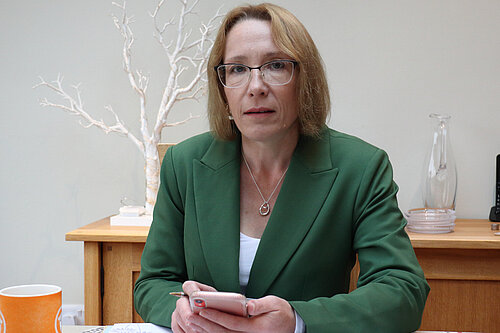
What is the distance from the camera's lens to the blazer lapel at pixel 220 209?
1238 mm

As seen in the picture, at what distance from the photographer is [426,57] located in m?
2.35

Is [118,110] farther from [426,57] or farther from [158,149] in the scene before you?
[426,57]

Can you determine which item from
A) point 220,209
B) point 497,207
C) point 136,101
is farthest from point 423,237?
point 136,101

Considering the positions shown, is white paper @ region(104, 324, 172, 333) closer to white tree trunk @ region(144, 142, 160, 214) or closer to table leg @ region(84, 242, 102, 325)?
table leg @ region(84, 242, 102, 325)

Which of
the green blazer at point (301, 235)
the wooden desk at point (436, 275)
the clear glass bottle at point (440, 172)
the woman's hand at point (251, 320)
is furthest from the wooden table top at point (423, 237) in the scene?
the woman's hand at point (251, 320)

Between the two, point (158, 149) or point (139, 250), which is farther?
point (158, 149)

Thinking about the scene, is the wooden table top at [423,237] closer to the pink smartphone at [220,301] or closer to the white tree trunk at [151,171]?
the white tree trunk at [151,171]

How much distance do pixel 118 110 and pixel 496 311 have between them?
1.82 metres

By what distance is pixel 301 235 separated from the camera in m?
1.23

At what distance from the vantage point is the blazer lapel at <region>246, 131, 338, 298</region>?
47.9 inches

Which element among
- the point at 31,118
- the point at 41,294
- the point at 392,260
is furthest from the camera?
the point at 31,118

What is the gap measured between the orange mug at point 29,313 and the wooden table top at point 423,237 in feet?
3.51

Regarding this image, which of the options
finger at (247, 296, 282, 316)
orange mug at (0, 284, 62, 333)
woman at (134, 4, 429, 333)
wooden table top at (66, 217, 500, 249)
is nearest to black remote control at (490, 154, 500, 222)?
wooden table top at (66, 217, 500, 249)

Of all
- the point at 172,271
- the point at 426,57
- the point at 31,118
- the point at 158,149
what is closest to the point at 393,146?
the point at 426,57
